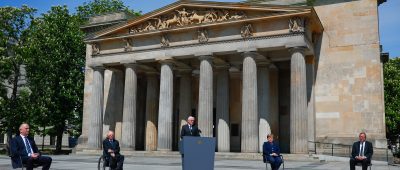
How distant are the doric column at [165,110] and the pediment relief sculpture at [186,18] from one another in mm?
2825

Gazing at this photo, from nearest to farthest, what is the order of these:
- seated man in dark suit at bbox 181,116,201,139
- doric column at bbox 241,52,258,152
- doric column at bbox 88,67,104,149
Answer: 1. seated man in dark suit at bbox 181,116,201,139
2. doric column at bbox 241,52,258,152
3. doric column at bbox 88,67,104,149

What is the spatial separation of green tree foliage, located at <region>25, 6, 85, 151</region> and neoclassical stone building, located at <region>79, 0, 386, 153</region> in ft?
27.9

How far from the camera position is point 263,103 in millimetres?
28875

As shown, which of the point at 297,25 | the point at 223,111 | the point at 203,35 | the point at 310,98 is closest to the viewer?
the point at 297,25

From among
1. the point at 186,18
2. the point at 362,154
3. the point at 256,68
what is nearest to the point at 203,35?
the point at 186,18

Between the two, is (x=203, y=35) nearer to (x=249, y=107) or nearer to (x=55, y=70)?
(x=249, y=107)

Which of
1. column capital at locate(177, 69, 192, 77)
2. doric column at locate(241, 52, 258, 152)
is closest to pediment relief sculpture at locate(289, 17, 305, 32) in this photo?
doric column at locate(241, 52, 258, 152)

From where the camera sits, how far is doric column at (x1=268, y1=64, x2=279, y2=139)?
29.9 meters

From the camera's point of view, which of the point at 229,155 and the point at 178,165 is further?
the point at 229,155

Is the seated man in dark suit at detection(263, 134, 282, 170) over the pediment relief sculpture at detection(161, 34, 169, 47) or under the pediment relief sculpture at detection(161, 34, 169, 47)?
under

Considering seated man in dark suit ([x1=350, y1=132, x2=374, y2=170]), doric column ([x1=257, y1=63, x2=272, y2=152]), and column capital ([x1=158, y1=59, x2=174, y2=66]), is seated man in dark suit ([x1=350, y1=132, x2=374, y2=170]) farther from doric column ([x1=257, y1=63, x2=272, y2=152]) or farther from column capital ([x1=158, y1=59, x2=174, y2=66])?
column capital ([x1=158, y1=59, x2=174, y2=66])

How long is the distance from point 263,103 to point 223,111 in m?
2.97

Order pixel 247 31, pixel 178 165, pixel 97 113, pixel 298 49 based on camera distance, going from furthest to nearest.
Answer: pixel 97 113
pixel 247 31
pixel 298 49
pixel 178 165

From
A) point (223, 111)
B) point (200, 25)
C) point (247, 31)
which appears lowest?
point (223, 111)
